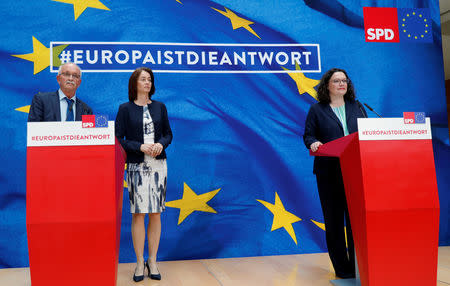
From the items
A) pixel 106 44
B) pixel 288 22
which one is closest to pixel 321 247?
pixel 288 22

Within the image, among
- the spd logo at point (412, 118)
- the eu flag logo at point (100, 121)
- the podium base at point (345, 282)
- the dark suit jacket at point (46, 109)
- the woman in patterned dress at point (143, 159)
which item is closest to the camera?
the eu flag logo at point (100, 121)

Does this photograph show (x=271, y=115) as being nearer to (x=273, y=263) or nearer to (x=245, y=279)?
(x=273, y=263)

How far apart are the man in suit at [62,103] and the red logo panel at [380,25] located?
279 centimetres

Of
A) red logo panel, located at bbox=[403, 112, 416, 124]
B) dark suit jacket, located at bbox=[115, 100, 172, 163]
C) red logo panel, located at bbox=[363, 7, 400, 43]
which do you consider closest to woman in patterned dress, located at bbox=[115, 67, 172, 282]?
dark suit jacket, located at bbox=[115, 100, 172, 163]

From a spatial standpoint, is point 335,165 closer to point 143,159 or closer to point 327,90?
point 327,90

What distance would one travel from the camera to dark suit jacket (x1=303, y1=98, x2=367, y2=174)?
2.60 meters

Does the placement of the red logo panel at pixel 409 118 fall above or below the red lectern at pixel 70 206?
above

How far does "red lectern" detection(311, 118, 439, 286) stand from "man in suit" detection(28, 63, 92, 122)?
180 centimetres

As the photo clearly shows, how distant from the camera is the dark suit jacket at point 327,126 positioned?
2604mm

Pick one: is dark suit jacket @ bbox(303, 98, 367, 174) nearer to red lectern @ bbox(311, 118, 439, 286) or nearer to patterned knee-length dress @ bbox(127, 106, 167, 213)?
red lectern @ bbox(311, 118, 439, 286)

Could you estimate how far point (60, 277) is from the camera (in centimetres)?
175

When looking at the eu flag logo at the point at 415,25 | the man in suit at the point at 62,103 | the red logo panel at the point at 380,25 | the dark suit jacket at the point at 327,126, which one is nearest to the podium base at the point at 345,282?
the dark suit jacket at the point at 327,126

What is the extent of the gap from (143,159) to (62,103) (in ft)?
2.15

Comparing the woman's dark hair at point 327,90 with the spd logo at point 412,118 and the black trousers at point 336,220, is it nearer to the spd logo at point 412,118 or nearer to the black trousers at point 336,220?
the black trousers at point 336,220
